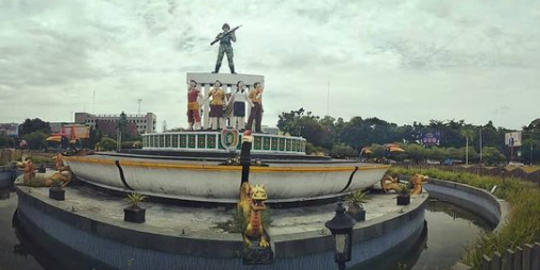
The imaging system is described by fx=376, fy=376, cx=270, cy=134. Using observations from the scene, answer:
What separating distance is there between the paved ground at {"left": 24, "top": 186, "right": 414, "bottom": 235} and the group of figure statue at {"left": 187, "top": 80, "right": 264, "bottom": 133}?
29.5 ft

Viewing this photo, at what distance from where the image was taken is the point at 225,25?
26391 mm

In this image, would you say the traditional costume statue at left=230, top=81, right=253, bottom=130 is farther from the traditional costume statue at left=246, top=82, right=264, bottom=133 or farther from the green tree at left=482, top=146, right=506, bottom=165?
the green tree at left=482, top=146, right=506, bottom=165

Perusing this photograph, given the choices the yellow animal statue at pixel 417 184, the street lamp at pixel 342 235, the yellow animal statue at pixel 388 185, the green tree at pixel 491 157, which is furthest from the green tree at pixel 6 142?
the green tree at pixel 491 157

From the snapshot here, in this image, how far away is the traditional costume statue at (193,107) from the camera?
22719mm

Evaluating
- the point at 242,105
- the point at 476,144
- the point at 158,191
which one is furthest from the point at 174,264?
the point at 476,144

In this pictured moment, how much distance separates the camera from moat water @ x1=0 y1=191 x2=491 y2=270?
952 cm

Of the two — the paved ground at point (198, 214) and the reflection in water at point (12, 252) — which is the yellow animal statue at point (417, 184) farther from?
the reflection in water at point (12, 252)

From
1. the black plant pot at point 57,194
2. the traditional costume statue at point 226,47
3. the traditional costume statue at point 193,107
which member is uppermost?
the traditional costume statue at point 226,47

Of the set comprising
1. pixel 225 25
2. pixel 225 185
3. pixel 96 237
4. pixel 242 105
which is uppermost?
pixel 225 25

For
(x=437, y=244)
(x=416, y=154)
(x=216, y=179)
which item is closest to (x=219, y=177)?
(x=216, y=179)

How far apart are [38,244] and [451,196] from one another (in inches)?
831

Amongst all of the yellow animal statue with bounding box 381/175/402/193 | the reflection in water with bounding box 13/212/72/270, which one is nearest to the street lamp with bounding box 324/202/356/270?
the reflection in water with bounding box 13/212/72/270

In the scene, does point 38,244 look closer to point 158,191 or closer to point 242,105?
point 158,191

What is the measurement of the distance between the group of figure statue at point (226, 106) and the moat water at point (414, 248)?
1010cm
